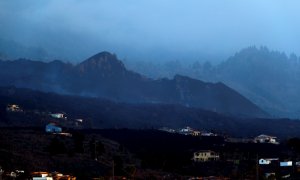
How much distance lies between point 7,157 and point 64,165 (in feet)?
25.4

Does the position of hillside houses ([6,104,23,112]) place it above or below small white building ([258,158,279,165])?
above

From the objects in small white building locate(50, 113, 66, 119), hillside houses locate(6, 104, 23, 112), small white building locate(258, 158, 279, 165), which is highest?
hillside houses locate(6, 104, 23, 112)

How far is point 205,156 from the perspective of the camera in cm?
11044

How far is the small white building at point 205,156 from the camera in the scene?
359 ft

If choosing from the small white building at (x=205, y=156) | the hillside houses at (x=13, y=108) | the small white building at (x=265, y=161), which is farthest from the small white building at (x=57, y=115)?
the small white building at (x=265, y=161)

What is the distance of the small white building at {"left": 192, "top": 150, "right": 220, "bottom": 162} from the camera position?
10950cm

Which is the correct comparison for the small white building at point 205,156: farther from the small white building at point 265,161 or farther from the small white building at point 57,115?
the small white building at point 57,115

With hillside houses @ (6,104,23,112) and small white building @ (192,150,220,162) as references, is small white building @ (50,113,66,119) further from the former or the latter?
small white building @ (192,150,220,162)

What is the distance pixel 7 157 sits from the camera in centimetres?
7956

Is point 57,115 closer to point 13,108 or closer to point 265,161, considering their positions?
point 13,108

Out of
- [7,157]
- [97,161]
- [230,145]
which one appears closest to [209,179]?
[97,161]

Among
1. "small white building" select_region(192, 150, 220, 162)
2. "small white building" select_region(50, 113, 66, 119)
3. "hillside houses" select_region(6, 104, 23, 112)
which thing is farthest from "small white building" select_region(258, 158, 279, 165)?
"hillside houses" select_region(6, 104, 23, 112)

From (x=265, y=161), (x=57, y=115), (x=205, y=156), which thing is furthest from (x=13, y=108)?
(x=265, y=161)

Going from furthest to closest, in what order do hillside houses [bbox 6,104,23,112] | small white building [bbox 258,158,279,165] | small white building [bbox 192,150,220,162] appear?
hillside houses [bbox 6,104,23,112] < small white building [bbox 192,150,220,162] < small white building [bbox 258,158,279,165]
